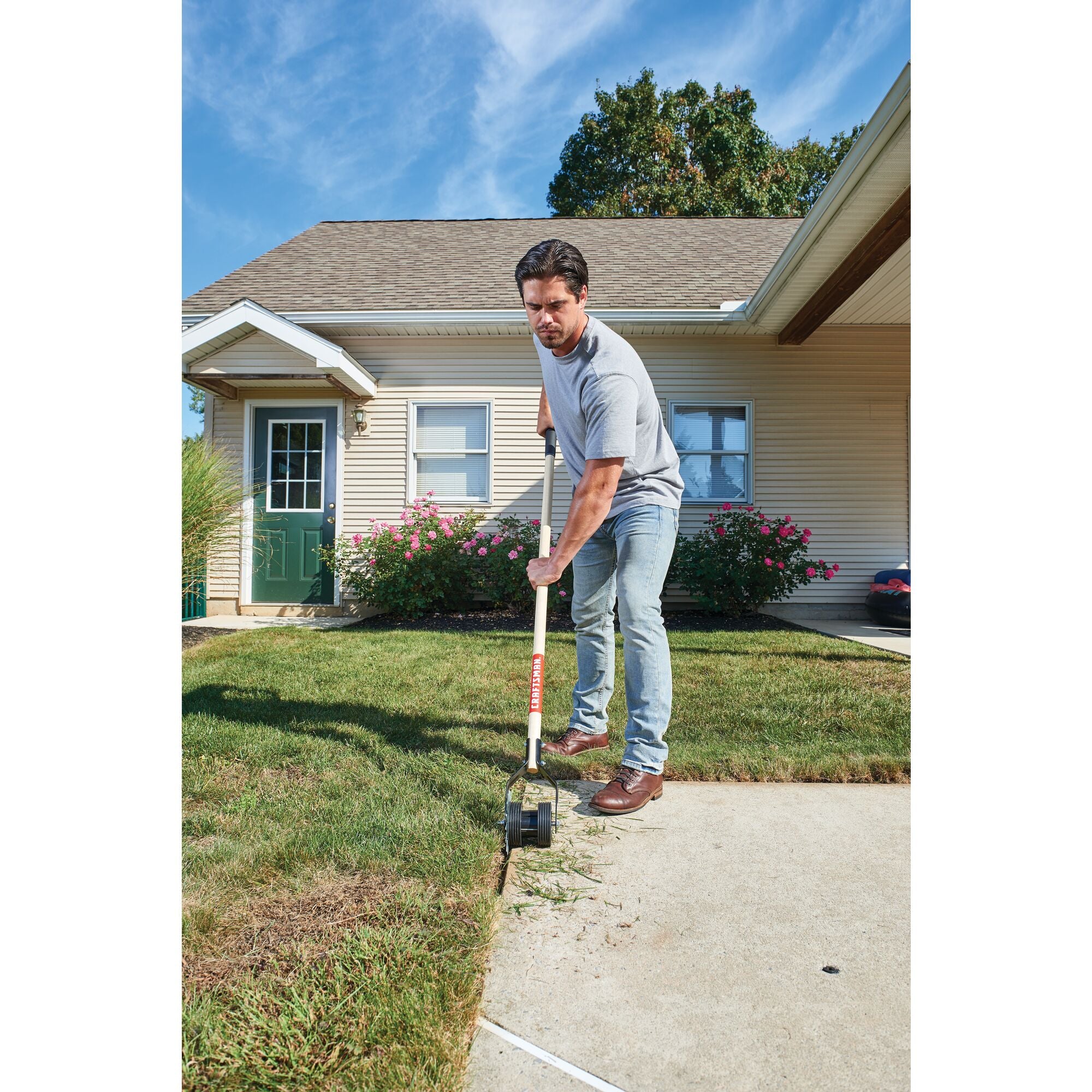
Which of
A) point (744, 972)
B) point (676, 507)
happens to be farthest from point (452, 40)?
point (744, 972)

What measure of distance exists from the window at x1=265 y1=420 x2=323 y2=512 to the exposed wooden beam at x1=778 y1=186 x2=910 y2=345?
583 cm

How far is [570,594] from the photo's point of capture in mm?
7863

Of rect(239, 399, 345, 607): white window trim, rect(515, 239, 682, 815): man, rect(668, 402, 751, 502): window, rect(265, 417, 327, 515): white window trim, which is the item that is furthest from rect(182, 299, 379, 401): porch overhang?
rect(515, 239, 682, 815): man

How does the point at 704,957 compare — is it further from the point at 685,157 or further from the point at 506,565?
the point at 685,157

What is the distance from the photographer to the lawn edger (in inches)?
77.7

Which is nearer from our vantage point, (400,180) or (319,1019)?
(319,1019)

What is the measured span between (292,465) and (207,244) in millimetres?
8158

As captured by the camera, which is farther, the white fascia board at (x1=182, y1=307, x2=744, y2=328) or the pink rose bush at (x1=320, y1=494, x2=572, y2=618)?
the white fascia board at (x1=182, y1=307, x2=744, y2=328)

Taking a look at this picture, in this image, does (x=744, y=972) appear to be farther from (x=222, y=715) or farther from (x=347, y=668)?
(x=347, y=668)

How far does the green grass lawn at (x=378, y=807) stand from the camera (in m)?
1.22

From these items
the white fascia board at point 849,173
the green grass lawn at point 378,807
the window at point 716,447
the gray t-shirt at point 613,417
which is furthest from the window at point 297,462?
the gray t-shirt at point 613,417

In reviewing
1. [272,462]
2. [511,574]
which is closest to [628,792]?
[511,574]

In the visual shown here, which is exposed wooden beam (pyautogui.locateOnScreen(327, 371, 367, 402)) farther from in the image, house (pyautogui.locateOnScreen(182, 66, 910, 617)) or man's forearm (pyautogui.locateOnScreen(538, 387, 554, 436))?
man's forearm (pyautogui.locateOnScreen(538, 387, 554, 436))

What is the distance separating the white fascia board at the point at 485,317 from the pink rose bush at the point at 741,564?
91.9 inches
